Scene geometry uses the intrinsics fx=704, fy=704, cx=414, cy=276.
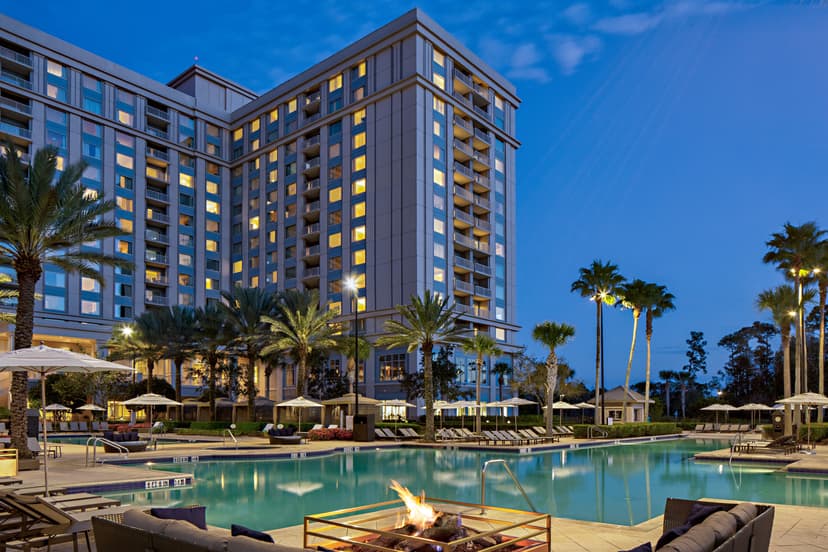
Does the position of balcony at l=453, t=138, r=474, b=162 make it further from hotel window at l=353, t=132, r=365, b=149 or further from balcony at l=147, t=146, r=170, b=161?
balcony at l=147, t=146, r=170, b=161

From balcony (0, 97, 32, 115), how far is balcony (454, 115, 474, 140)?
129ft

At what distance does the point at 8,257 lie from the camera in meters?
23.1

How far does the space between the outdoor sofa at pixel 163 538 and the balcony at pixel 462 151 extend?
6182 centimetres

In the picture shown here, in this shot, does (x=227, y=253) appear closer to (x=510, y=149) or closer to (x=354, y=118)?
(x=354, y=118)

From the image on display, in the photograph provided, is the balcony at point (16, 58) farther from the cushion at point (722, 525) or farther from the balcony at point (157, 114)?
the cushion at point (722, 525)

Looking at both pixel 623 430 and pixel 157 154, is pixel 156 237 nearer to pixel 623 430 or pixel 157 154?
pixel 157 154

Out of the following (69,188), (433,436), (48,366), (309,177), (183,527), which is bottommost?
(433,436)

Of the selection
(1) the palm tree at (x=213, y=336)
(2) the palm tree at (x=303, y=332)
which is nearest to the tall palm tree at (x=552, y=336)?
(2) the palm tree at (x=303, y=332)

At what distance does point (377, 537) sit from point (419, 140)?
179 feet

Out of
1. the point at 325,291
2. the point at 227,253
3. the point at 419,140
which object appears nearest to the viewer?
the point at 419,140

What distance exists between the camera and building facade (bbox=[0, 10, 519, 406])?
61938 millimetres

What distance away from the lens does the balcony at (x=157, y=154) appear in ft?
246

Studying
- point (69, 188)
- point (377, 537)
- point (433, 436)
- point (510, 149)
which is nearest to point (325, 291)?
point (510, 149)

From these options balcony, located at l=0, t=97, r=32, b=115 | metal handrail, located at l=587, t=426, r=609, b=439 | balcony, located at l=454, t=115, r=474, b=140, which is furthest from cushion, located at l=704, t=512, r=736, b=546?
balcony, located at l=0, t=97, r=32, b=115
